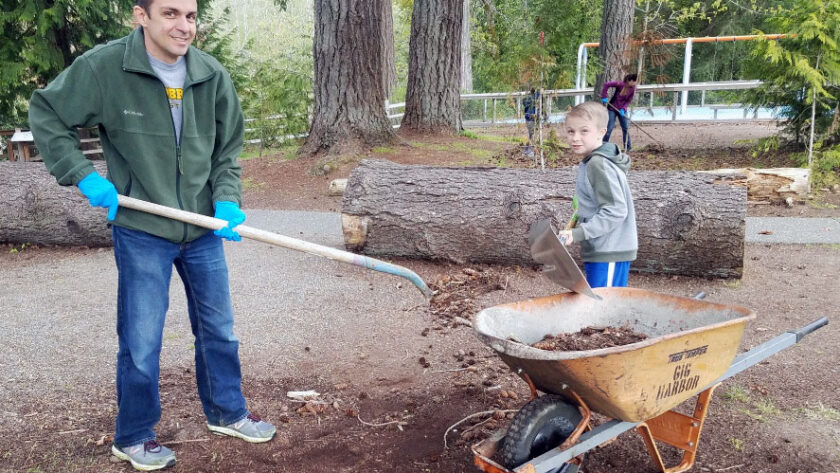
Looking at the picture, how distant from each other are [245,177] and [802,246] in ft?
25.6

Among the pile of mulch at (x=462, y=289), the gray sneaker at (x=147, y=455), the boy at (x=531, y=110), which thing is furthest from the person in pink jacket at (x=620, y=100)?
the gray sneaker at (x=147, y=455)

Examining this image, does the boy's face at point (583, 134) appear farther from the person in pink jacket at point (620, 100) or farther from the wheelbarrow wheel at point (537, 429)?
the person in pink jacket at point (620, 100)

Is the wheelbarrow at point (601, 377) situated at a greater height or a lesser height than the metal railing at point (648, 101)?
lesser

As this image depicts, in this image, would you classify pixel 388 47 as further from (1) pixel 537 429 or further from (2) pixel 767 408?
(1) pixel 537 429

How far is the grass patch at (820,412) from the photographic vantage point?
344cm

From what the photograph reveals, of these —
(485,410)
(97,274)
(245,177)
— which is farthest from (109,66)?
(245,177)

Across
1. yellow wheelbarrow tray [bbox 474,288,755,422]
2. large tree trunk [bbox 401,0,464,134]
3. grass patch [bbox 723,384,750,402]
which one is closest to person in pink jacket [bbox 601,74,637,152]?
large tree trunk [bbox 401,0,464,134]

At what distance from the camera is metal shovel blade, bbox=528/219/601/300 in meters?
2.95

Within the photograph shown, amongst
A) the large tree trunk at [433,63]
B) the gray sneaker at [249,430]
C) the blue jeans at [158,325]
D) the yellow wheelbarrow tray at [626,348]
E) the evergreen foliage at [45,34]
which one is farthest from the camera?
the large tree trunk at [433,63]

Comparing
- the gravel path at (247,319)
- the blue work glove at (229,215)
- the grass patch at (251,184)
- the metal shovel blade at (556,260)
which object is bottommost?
the gravel path at (247,319)

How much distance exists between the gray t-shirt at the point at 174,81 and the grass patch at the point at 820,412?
3.39 m

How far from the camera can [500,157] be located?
35.9ft

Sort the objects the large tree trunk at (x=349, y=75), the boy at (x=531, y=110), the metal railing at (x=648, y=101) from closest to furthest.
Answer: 1. the boy at (x=531, y=110)
2. the large tree trunk at (x=349, y=75)
3. the metal railing at (x=648, y=101)

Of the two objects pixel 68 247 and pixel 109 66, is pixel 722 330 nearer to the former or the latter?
pixel 109 66
